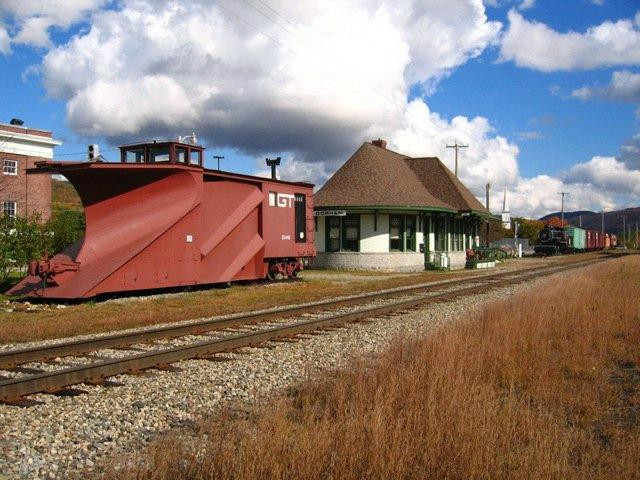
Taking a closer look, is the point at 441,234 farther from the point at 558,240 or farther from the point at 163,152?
the point at 558,240

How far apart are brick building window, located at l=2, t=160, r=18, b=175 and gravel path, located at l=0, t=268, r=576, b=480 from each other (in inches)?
1487

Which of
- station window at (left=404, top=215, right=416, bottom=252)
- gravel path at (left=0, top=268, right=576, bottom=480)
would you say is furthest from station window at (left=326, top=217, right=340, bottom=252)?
gravel path at (left=0, top=268, right=576, bottom=480)

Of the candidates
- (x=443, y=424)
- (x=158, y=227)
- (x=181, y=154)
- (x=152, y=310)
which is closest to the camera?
(x=443, y=424)

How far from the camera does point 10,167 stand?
41750 mm

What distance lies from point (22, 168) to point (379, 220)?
85.3 ft

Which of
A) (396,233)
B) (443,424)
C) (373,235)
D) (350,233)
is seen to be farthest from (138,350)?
(396,233)

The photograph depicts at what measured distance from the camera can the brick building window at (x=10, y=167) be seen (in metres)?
40.9

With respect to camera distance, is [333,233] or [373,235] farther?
[333,233]

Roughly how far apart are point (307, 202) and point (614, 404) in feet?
60.0

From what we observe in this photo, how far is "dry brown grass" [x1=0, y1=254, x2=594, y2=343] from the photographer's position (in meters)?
11.4

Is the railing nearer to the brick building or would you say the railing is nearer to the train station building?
the train station building

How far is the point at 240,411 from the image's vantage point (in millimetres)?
6000

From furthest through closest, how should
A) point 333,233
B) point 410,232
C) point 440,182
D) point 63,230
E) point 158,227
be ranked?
point 440,182, point 410,232, point 333,233, point 63,230, point 158,227

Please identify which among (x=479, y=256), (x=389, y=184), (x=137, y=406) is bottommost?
(x=137, y=406)
